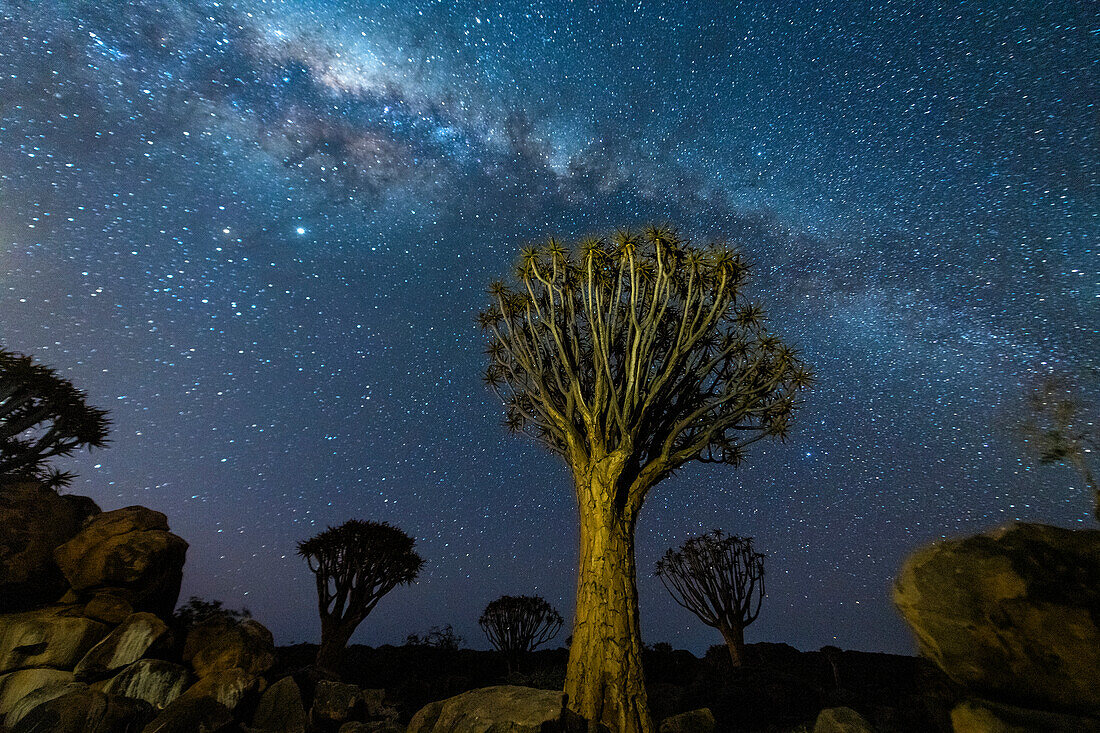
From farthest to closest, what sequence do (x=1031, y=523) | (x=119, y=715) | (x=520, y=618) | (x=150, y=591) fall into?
(x=520, y=618) < (x=150, y=591) < (x=119, y=715) < (x=1031, y=523)

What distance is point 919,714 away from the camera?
7.62 m

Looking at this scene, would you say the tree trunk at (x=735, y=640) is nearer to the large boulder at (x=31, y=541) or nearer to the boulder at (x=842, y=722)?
the boulder at (x=842, y=722)

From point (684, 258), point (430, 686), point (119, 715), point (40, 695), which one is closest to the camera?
point (119, 715)

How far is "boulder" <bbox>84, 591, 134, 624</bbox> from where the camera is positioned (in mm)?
5875

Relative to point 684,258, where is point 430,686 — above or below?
below

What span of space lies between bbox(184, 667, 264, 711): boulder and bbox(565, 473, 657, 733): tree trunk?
4.03m

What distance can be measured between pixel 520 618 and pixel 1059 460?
16417 millimetres

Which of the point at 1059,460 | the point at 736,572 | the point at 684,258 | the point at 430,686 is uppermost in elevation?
the point at 684,258

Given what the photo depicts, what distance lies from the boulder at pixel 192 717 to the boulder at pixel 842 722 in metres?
7.14

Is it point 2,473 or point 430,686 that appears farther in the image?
point 430,686

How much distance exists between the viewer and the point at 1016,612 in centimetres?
303

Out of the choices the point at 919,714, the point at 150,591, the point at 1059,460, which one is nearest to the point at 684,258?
the point at 919,714

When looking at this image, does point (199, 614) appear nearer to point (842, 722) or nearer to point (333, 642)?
point (333, 642)

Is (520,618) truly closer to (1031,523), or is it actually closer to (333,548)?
(333,548)
